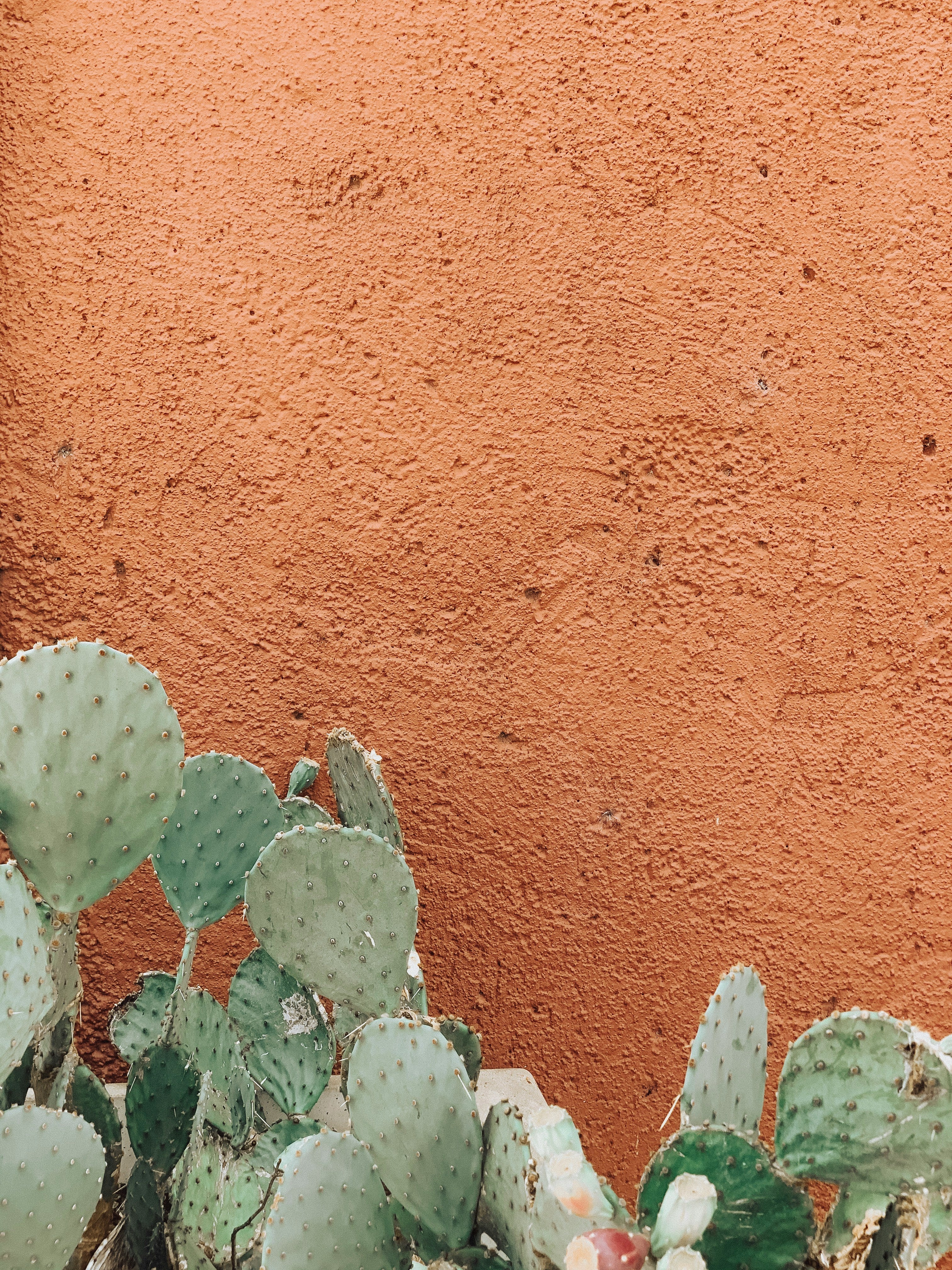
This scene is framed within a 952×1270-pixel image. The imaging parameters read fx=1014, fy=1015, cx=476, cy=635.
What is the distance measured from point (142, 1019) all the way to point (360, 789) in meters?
0.44

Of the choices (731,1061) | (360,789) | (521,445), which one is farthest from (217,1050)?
(521,445)

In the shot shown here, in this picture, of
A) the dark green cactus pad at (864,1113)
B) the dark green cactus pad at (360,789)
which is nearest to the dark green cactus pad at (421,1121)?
the dark green cactus pad at (864,1113)

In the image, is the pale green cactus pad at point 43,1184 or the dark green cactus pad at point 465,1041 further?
the dark green cactus pad at point 465,1041

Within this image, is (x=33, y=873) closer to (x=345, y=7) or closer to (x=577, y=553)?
(x=577, y=553)

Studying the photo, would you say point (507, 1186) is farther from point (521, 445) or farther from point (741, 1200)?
point (521, 445)

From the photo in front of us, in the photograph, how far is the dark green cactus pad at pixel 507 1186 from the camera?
798 millimetres

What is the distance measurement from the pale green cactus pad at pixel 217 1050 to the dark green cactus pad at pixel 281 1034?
0.21 feet

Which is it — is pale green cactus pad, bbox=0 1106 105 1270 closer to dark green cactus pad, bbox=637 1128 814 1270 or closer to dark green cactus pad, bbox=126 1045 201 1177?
dark green cactus pad, bbox=126 1045 201 1177

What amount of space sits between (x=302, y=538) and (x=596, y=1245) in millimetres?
1152

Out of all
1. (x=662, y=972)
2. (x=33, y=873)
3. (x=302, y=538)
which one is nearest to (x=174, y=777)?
(x=33, y=873)

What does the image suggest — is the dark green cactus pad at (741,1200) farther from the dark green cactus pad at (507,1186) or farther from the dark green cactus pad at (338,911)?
the dark green cactus pad at (338,911)

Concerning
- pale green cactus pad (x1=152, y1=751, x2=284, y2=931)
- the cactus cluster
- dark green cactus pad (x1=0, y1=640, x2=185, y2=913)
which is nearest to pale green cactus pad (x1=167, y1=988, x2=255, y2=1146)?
the cactus cluster

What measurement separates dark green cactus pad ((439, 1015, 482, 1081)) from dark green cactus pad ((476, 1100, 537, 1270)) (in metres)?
0.38

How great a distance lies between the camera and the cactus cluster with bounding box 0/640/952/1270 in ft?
2.57
